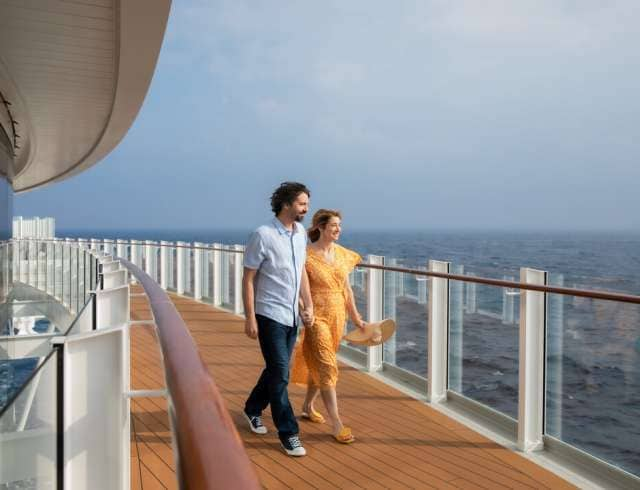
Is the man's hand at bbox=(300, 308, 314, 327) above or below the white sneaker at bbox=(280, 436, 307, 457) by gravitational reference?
above

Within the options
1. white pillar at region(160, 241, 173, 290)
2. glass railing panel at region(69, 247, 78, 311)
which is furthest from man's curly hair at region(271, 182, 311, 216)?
white pillar at region(160, 241, 173, 290)

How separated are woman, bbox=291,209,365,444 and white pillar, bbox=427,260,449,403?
0.82 metres

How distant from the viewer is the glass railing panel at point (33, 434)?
4.31ft

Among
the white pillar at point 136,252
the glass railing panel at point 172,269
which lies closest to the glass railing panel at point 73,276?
the glass railing panel at point 172,269

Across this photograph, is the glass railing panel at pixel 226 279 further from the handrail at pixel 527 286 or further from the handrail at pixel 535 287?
the handrail at pixel 535 287

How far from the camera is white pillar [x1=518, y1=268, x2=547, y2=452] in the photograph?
4.44m

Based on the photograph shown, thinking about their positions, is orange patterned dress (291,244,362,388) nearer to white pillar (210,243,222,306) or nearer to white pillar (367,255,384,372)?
white pillar (367,255,384,372)

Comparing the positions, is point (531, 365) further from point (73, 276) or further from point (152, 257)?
point (152, 257)

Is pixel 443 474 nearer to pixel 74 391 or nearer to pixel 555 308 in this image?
pixel 555 308

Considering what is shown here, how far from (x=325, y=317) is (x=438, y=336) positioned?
1.25m

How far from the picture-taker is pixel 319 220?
4977mm

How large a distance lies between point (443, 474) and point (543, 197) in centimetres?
14926

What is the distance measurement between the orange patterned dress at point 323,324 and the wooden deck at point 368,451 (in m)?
0.42

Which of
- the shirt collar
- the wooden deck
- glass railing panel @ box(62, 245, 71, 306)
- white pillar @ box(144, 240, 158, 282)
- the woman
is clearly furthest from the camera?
white pillar @ box(144, 240, 158, 282)
